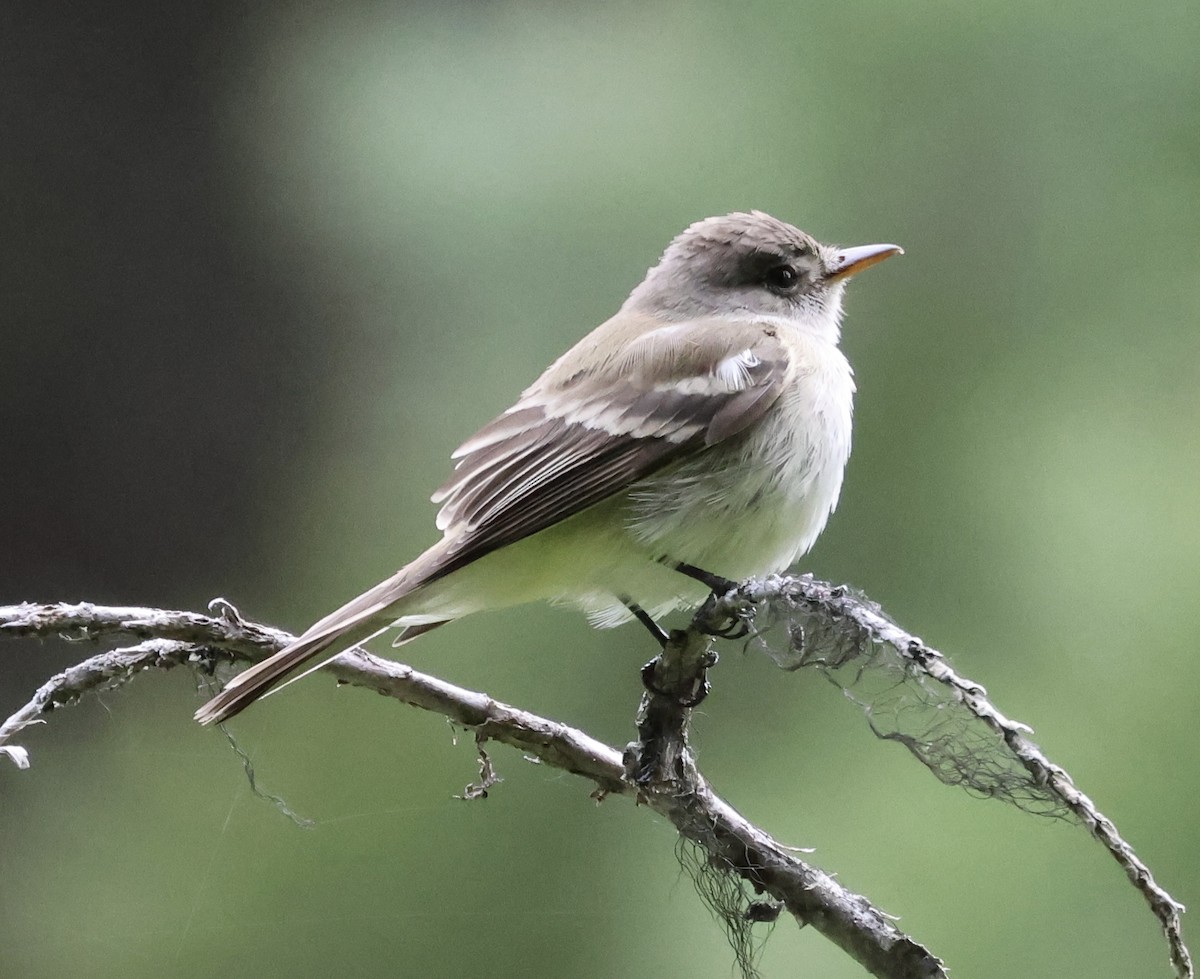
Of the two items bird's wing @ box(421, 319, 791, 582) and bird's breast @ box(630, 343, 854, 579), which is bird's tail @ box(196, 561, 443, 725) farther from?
bird's breast @ box(630, 343, 854, 579)

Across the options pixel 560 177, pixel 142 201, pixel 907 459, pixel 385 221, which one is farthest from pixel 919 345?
pixel 142 201

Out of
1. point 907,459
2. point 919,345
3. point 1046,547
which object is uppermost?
point 919,345

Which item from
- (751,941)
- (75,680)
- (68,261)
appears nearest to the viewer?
(75,680)

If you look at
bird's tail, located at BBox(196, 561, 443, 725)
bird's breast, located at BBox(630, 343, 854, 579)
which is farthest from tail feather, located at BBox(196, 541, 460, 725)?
bird's breast, located at BBox(630, 343, 854, 579)

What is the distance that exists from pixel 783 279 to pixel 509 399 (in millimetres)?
607

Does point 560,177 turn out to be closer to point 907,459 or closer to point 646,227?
point 646,227

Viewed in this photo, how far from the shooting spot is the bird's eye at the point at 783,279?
5.66 ft

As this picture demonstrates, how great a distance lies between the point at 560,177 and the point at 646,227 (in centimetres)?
17

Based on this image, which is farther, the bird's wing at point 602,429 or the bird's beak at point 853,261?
the bird's beak at point 853,261

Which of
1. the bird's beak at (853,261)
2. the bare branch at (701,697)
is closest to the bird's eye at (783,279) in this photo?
the bird's beak at (853,261)

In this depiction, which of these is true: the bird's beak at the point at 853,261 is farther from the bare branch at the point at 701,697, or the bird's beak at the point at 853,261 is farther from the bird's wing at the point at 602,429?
the bare branch at the point at 701,697

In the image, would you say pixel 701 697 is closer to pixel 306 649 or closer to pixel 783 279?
pixel 306 649

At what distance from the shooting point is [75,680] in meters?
1.18

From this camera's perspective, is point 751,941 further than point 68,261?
No
